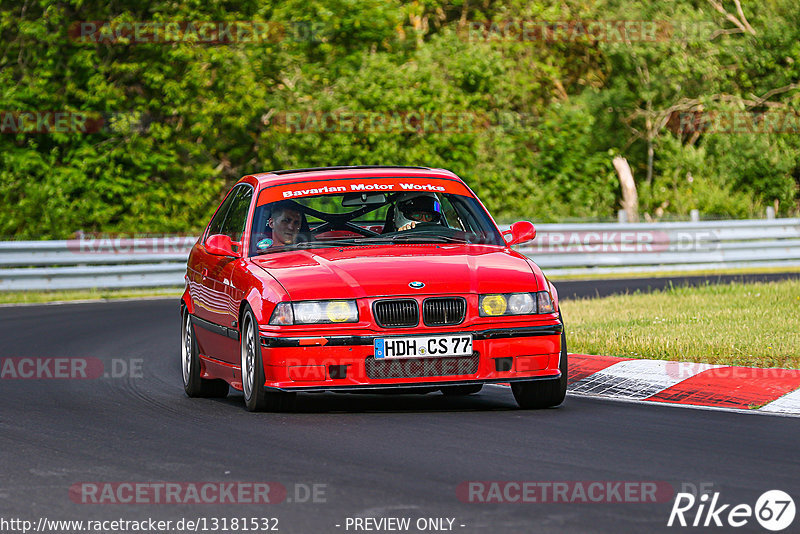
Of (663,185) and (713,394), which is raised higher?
(713,394)

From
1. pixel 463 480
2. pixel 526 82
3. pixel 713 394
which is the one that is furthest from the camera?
pixel 526 82

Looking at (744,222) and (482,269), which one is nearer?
(482,269)

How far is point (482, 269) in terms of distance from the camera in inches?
348

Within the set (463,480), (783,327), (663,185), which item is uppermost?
(463,480)

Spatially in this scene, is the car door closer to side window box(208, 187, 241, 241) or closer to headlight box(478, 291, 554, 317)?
side window box(208, 187, 241, 241)

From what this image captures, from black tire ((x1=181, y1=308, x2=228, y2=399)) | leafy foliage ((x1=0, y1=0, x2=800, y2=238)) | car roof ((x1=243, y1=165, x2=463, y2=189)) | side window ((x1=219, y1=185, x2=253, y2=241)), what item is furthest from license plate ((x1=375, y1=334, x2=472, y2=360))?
leafy foliage ((x1=0, y1=0, x2=800, y2=238))

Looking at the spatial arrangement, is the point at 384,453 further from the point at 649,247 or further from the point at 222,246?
the point at 649,247

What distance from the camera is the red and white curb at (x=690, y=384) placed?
9141 mm

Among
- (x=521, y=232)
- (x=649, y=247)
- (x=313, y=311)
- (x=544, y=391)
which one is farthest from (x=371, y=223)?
(x=649, y=247)

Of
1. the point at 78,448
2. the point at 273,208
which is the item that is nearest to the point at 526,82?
the point at 273,208

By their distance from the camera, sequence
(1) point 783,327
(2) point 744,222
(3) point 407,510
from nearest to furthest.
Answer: (3) point 407,510 < (1) point 783,327 < (2) point 744,222

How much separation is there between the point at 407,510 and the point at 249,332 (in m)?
3.35

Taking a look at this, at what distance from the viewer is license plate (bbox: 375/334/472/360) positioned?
8.48m

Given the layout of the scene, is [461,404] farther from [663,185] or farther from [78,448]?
[663,185]
